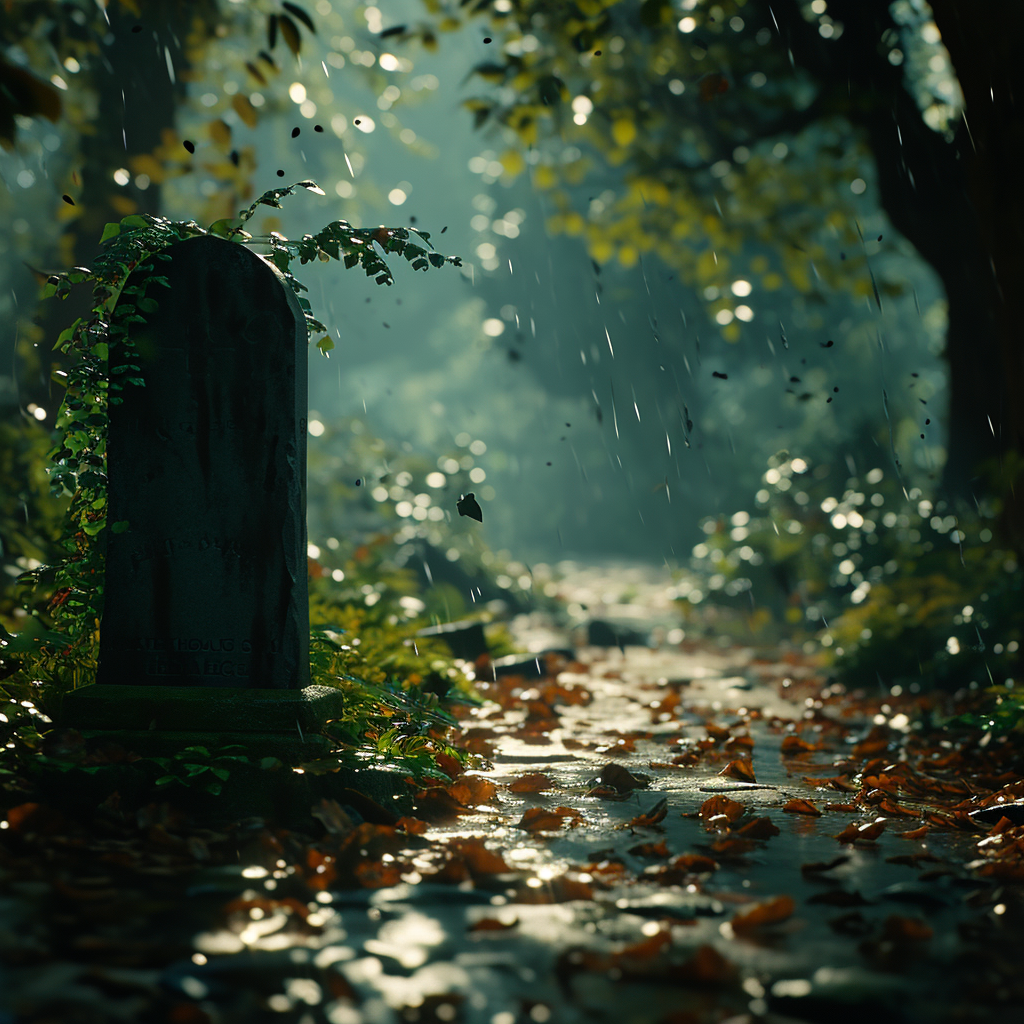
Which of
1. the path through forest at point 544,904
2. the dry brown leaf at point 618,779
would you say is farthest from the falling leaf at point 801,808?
the dry brown leaf at point 618,779

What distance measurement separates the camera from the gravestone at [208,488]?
4.02 m

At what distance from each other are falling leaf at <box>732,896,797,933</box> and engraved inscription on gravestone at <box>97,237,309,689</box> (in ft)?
7.42

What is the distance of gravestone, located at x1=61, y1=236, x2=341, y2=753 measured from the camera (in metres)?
4.02

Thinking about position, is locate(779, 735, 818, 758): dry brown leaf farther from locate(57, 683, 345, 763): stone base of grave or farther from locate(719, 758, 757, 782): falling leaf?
locate(57, 683, 345, 763): stone base of grave

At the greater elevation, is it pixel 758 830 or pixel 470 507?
pixel 470 507

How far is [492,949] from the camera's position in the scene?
7.59 feet

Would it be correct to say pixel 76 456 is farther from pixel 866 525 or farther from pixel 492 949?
pixel 866 525

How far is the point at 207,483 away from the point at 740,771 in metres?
2.92

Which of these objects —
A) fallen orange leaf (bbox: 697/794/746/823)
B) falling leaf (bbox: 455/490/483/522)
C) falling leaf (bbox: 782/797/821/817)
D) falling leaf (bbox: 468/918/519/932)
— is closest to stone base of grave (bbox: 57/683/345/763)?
falling leaf (bbox: 455/490/483/522)

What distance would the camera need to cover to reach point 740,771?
4.48 metres


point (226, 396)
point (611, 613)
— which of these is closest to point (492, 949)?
point (226, 396)

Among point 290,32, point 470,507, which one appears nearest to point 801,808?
point 470,507

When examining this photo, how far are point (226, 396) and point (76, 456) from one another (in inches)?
35.7

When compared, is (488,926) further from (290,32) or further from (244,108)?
(244,108)
